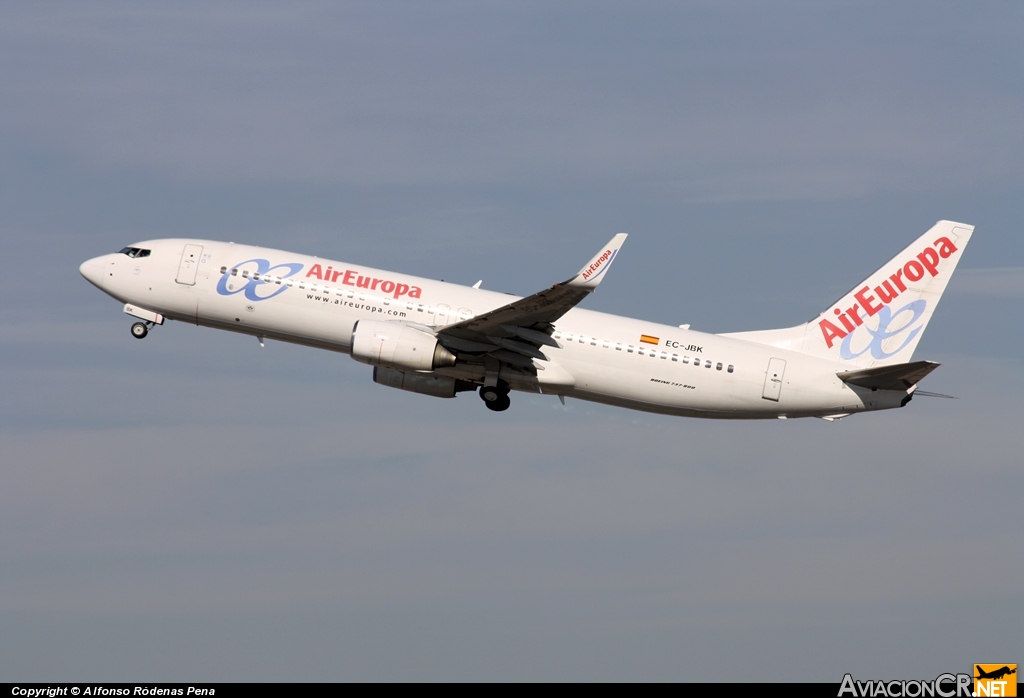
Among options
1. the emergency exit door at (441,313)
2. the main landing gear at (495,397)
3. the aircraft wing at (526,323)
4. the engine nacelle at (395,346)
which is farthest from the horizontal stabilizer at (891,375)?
the engine nacelle at (395,346)

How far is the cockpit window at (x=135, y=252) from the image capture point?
47500mm

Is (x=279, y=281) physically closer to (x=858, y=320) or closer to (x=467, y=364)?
(x=467, y=364)

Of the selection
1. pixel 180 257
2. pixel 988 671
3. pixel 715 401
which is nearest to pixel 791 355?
pixel 715 401

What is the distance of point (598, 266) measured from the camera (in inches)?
1567

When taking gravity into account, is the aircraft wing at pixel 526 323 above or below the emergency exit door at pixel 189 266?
below

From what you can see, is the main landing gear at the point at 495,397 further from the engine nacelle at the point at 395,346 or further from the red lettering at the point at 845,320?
the red lettering at the point at 845,320

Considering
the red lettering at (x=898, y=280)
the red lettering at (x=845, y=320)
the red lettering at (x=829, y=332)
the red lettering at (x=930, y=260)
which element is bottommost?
the red lettering at (x=829, y=332)

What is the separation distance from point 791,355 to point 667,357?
16.9 feet

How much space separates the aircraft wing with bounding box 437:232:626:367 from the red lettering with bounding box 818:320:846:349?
37.9 ft

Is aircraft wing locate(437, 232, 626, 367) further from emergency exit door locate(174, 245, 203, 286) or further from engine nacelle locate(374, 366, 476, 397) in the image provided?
emergency exit door locate(174, 245, 203, 286)

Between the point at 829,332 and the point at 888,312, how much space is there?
2.65m

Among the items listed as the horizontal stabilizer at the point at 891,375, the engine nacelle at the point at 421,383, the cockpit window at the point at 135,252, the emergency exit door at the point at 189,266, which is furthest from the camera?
the engine nacelle at the point at 421,383

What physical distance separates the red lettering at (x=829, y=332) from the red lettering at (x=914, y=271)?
3858mm

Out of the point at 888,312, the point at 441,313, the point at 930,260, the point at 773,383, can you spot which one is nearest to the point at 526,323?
the point at 441,313
